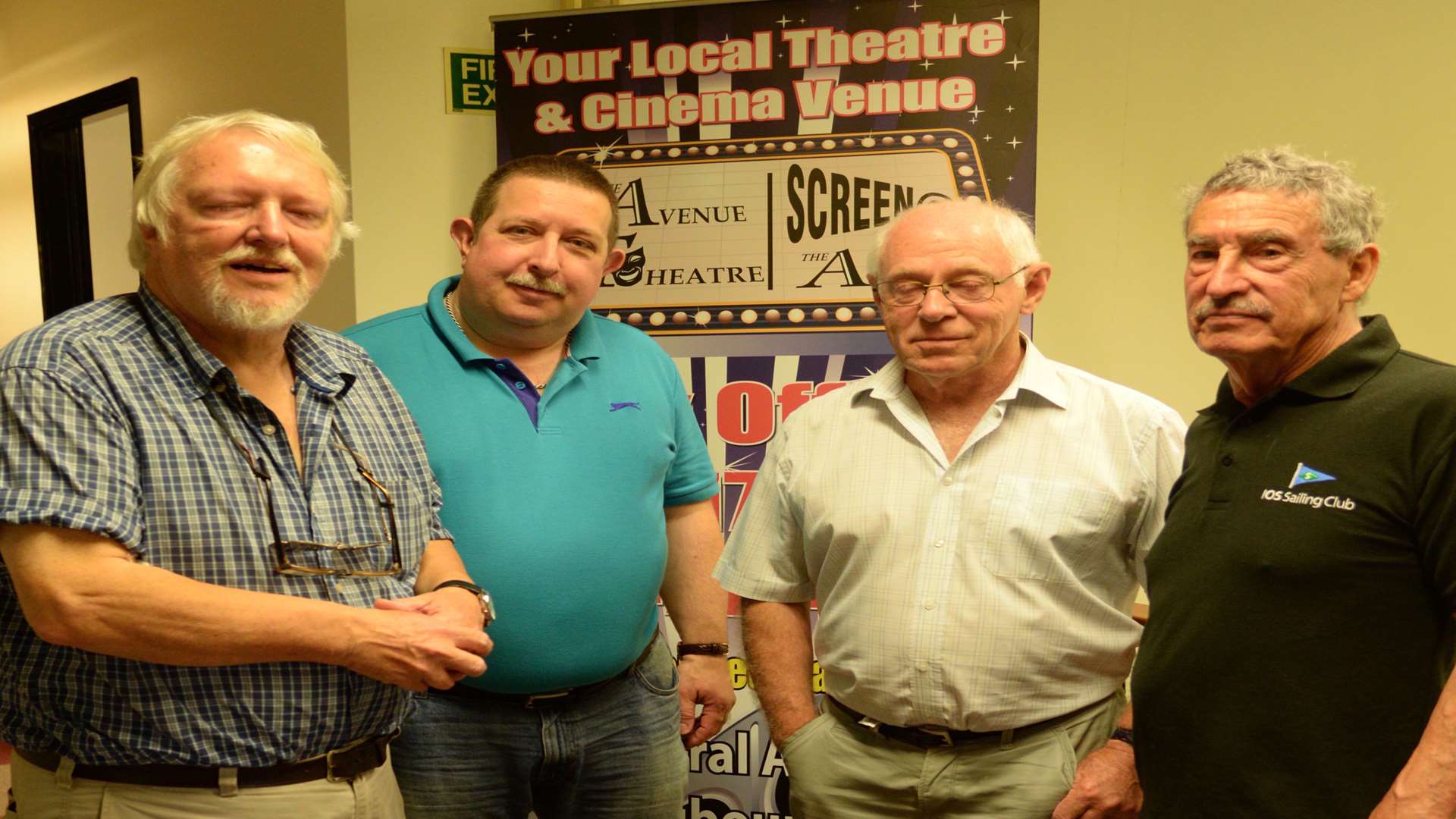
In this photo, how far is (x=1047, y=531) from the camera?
1.73m

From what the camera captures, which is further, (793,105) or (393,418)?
(793,105)

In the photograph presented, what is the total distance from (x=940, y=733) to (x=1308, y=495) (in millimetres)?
664

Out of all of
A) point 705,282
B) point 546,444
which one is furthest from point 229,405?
point 705,282

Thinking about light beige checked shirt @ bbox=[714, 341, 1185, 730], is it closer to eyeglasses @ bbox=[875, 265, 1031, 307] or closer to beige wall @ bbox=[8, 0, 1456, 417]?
eyeglasses @ bbox=[875, 265, 1031, 307]

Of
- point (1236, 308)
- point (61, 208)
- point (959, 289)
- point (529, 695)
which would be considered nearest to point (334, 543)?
point (529, 695)

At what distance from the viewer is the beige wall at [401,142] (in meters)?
2.97

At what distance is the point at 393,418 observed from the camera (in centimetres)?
174

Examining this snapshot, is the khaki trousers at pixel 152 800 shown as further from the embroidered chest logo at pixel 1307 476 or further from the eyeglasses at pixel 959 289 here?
the embroidered chest logo at pixel 1307 476

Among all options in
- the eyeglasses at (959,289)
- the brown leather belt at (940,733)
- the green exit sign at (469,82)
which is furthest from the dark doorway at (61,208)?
the brown leather belt at (940,733)

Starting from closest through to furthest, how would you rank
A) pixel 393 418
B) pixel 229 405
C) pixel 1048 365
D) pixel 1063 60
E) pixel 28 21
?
1. pixel 229 405
2. pixel 393 418
3. pixel 1048 365
4. pixel 1063 60
5. pixel 28 21

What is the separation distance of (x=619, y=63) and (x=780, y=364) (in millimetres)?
859

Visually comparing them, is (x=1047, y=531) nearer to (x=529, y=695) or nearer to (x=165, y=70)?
(x=529, y=695)

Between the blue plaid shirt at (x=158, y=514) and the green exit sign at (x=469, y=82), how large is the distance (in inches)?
63.8

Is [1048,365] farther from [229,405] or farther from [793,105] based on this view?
[229,405]
